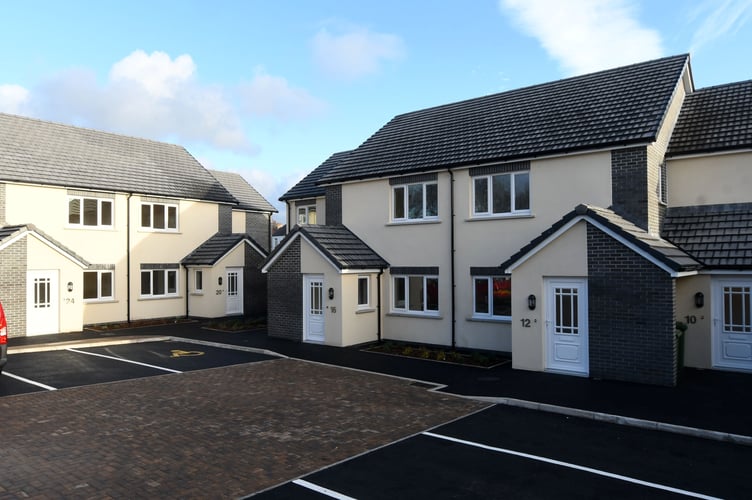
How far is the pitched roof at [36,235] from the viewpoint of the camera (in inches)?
758

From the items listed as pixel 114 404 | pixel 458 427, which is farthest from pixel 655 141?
pixel 114 404

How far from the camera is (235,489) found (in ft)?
21.9

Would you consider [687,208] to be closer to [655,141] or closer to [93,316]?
[655,141]

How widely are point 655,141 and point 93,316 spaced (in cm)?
2182

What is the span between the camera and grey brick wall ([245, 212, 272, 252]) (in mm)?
35312

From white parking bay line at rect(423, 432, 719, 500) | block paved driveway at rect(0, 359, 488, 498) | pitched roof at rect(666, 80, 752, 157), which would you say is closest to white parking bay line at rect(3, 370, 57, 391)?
block paved driveway at rect(0, 359, 488, 498)

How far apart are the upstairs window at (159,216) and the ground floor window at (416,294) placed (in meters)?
12.8

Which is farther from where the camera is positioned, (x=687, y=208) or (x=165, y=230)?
Answer: (x=165, y=230)

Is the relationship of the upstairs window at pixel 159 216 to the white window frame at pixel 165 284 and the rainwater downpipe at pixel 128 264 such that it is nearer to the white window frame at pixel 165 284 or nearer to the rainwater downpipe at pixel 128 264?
the rainwater downpipe at pixel 128 264

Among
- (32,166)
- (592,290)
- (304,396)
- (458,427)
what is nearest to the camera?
(458,427)

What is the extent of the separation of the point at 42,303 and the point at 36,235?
2.57m

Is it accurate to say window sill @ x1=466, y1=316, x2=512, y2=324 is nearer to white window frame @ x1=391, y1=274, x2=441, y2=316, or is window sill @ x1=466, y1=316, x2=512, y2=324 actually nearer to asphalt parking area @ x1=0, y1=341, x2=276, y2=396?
white window frame @ x1=391, y1=274, x2=441, y2=316

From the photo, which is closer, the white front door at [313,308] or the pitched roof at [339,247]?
the pitched roof at [339,247]

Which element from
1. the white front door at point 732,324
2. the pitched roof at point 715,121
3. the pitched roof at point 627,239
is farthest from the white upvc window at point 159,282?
the white front door at point 732,324
